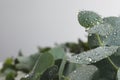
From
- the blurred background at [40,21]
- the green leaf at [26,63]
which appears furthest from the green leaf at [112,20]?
the blurred background at [40,21]

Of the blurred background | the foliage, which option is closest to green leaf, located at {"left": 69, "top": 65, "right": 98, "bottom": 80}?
the foliage

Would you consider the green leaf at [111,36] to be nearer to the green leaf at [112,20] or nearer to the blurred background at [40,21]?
the green leaf at [112,20]

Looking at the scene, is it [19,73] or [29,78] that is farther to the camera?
[19,73]

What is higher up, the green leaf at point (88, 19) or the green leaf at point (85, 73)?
the green leaf at point (88, 19)

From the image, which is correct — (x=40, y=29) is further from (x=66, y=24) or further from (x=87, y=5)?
(x=87, y=5)

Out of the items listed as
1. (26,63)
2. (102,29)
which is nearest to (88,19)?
(102,29)

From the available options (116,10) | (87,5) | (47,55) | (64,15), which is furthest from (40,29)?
(47,55)
